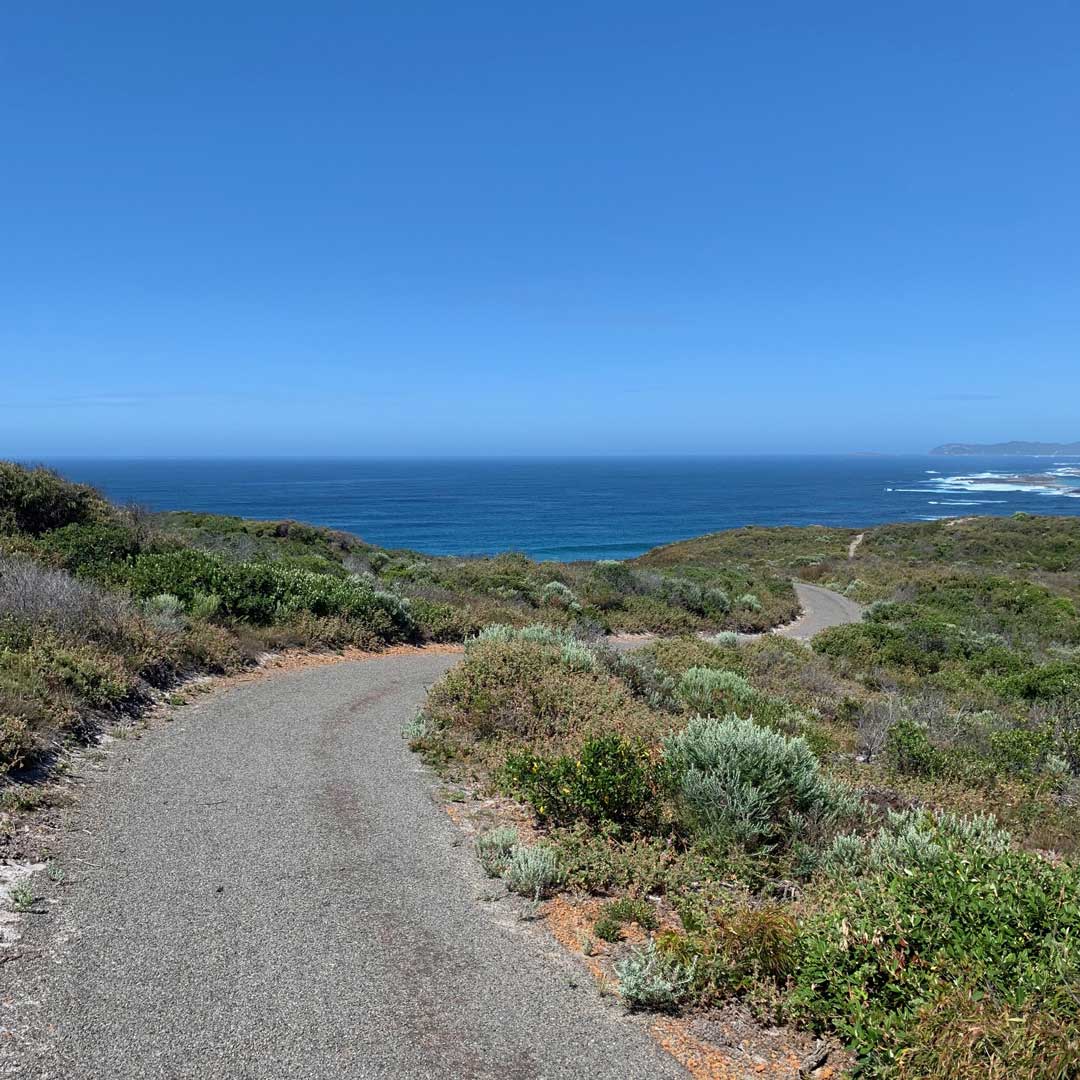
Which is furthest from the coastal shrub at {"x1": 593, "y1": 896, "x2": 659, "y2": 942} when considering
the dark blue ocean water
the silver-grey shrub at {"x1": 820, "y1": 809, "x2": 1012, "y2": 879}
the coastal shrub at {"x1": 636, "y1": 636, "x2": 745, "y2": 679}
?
the dark blue ocean water

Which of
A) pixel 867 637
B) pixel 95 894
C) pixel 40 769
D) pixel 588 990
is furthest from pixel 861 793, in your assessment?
pixel 867 637

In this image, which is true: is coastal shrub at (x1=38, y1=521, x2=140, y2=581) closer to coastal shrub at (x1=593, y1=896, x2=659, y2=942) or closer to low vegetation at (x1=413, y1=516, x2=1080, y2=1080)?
low vegetation at (x1=413, y1=516, x2=1080, y2=1080)

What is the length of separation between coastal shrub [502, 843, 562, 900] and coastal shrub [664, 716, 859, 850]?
1.36 metres

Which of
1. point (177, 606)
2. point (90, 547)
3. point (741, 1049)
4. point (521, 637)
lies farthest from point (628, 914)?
point (90, 547)

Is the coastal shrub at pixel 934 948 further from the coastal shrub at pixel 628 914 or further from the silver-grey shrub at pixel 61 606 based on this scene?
the silver-grey shrub at pixel 61 606

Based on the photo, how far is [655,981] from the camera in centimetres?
397

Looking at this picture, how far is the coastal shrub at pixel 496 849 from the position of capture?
213 inches

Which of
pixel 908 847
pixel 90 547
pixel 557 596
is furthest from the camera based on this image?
pixel 557 596

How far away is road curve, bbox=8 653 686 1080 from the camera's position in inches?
134

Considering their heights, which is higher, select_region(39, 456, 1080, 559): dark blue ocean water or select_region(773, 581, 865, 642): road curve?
select_region(39, 456, 1080, 559): dark blue ocean water

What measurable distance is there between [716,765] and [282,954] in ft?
12.3

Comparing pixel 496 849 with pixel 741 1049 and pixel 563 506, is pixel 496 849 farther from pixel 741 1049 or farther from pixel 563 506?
pixel 563 506

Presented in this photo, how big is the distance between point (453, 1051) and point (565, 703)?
5443 millimetres

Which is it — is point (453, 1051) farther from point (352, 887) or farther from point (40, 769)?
point (40, 769)
